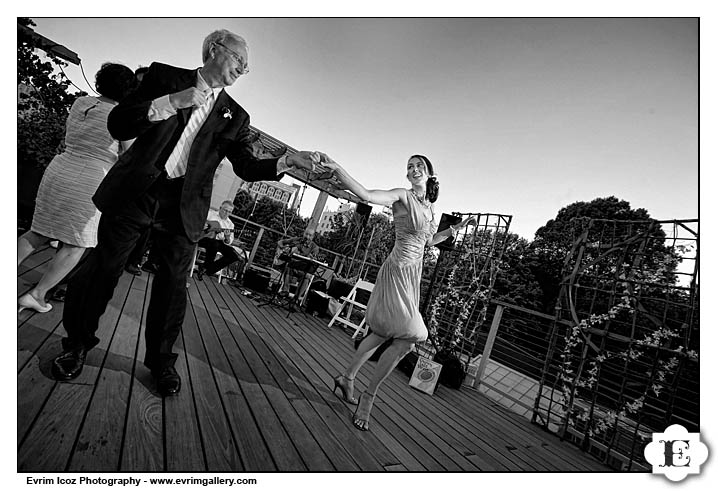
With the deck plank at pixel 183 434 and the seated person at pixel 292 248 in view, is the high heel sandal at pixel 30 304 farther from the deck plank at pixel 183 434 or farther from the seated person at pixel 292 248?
the seated person at pixel 292 248

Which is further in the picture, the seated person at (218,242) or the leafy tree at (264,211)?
the leafy tree at (264,211)

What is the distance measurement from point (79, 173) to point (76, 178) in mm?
34

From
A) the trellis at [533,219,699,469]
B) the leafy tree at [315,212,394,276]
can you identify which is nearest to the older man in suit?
the trellis at [533,219,699,469]

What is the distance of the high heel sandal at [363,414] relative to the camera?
1.72 metres

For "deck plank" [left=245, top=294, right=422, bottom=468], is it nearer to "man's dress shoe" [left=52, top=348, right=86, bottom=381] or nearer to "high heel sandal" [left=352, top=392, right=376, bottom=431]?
"high heel sandal" [left=352, top=392, right=376, bottom=431]

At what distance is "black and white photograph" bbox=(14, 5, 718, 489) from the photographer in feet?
3.89

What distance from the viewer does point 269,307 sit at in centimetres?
489

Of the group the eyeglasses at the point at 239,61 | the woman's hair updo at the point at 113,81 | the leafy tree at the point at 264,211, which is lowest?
the woman's hair updo at the point at 113,81

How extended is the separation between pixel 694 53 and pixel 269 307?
500cm

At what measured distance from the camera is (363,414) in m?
1.77

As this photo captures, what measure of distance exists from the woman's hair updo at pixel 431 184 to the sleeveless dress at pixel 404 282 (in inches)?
4.3

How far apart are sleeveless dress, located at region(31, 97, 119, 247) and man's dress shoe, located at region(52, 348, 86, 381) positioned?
0.81 metres

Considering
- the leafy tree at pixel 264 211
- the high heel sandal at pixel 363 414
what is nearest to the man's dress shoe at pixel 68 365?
the high heel sandal at pixel 363 414
